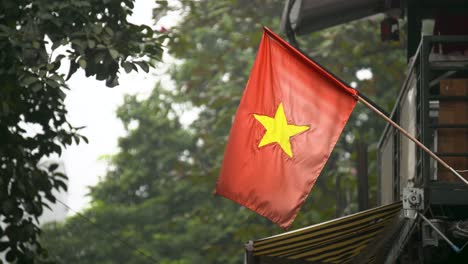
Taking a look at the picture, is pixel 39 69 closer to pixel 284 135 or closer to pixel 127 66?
pixel 127 66

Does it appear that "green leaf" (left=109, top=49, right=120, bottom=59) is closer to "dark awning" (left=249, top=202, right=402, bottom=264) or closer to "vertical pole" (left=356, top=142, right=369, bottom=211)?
"dark awning" (left=249, top=202, right=402, bottom=264)

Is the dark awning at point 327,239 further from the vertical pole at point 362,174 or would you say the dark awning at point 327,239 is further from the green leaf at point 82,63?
the vertical pole at point 362,174

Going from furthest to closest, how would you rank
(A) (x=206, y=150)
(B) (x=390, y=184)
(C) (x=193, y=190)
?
1. (C) (x=193, y=190)
2. (A) (x=206, y=150)
3. (B) (x=390, y=184)

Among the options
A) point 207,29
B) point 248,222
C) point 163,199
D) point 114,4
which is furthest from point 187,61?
point 114,4

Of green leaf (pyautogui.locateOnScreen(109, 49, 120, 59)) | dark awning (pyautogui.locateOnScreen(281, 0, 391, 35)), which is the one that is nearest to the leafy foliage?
green leaf (pyautogui.locateOnScreen(109, 49, 120, 59))

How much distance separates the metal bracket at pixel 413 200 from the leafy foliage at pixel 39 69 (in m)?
5.05

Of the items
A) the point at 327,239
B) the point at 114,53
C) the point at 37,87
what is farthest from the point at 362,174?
the point at 327,239

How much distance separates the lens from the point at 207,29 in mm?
30141

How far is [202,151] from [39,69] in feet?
64.2

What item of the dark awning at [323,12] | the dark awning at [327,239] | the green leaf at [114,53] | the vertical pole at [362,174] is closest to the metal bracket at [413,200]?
the dark awning at [327,239]

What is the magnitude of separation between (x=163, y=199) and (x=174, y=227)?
154 centimetres

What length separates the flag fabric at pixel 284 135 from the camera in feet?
37.2

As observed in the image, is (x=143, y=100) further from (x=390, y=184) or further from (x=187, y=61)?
(x=390, y=184)

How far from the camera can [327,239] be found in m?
11.9
